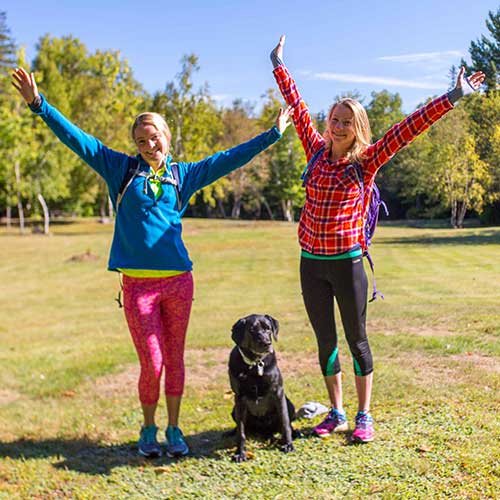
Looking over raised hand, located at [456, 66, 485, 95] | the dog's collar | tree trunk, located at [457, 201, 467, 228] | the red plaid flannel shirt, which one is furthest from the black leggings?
tree trunk, located at [457, 201, 467, 228]

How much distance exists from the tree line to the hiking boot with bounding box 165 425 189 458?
99.6 inches

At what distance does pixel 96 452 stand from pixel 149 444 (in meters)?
0.64

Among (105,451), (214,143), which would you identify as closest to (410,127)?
(105,451)

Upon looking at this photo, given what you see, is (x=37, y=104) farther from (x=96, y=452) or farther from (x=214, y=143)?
(x=214, y=143)

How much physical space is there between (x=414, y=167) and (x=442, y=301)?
175 centimetres

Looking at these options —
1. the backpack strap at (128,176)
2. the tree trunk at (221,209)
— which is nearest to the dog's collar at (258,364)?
the backpack strap at (128,176)

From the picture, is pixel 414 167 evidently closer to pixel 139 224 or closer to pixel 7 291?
pixel 139 224

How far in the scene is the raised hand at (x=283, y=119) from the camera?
13.3 ft

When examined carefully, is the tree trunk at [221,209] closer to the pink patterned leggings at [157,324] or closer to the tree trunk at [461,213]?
the tree trunk at [461,213]

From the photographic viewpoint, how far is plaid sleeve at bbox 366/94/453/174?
3.45m

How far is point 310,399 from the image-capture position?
5371mm

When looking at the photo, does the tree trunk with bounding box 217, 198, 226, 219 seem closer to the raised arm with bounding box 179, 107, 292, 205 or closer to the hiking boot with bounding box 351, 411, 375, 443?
the raised arm with bounding box 179, 107, 292, 205

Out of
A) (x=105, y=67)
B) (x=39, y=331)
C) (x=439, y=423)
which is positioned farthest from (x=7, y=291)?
(x=105, y=67)

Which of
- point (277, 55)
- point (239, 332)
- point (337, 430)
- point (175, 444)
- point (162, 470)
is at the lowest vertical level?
point (162, 470)
